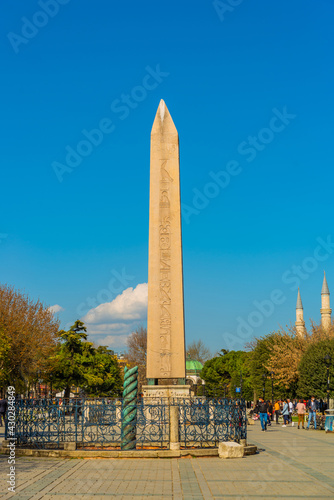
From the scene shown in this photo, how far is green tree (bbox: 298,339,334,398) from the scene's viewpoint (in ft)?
130

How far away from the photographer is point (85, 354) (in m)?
49.9

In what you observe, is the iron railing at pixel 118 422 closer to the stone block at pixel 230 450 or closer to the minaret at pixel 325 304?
the stone block at pixel 230 450

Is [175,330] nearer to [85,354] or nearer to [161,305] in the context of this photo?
[161,305]

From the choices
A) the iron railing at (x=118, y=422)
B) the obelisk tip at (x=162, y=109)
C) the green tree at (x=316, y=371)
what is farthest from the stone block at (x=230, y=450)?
the green tree at (x=316, y=371)

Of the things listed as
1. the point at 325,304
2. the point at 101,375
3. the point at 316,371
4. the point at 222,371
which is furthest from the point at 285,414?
the point at 222,371

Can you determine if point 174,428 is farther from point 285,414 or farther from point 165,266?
point 285,414

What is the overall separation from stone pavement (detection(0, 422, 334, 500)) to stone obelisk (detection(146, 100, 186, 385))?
4199 mm

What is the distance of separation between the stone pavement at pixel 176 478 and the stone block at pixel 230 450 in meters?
0.22

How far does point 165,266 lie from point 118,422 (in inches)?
208

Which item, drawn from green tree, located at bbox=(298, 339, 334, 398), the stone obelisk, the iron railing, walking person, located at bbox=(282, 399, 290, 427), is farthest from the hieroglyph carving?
green tree, located at bbox=(298, 339, 334, 398)

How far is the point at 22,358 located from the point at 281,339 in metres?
28.0

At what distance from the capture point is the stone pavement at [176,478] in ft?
30.0

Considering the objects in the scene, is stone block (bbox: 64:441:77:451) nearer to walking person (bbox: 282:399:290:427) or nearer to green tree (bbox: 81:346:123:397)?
walking person (bbox: 282:399:290:427)

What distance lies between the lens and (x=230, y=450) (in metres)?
13.5
